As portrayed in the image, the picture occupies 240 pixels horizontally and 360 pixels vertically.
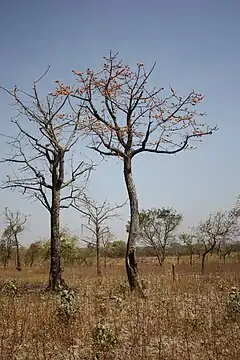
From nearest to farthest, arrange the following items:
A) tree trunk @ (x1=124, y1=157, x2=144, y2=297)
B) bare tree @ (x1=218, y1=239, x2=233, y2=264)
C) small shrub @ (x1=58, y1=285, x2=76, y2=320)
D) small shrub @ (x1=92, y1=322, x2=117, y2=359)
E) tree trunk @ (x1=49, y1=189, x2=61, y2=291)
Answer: small shrub @ (x1=92, y1=322, x2=117, y2=359)
small shrub @ (x1=58, y1=285, x2=76, y2=320)
tree trunk @ (x1=124, y1=157, x2=144, y2=297)
tree trunk @ (x1=49, y1=189, x2=61, y2=291)
bare tree @ (x1=218, y1=239, x2=233, y2=264)

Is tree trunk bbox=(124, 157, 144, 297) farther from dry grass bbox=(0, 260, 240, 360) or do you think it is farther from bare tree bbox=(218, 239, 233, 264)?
bare tree bbox=(218, 239, 233, 264)

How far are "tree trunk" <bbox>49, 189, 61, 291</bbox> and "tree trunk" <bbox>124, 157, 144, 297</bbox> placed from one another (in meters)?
3.28

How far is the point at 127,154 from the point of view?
426 inches

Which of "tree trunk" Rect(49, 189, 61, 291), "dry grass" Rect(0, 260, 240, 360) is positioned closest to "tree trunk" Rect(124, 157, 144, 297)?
"dry grass" Rect(0, 260, 240, 360)

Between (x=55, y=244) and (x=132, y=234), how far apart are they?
350 cm

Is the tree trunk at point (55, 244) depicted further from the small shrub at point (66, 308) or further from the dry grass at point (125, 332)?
the small shrub at point (66, 308)

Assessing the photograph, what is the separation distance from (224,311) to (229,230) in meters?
23.2

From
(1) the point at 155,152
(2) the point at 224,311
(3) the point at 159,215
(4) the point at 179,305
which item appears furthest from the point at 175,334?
(3) the point at 159,215

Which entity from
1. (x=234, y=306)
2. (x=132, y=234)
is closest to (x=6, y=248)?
(x=132, y=234)

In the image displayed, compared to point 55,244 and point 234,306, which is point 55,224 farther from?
point 234,306

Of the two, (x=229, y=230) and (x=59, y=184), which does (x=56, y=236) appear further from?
(x=229, y=230)

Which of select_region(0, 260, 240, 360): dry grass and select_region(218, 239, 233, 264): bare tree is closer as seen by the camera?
select_region(0, 260, 240, 360): dry grass

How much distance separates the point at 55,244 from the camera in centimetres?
1289

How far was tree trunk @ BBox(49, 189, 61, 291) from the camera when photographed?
12680 mm
